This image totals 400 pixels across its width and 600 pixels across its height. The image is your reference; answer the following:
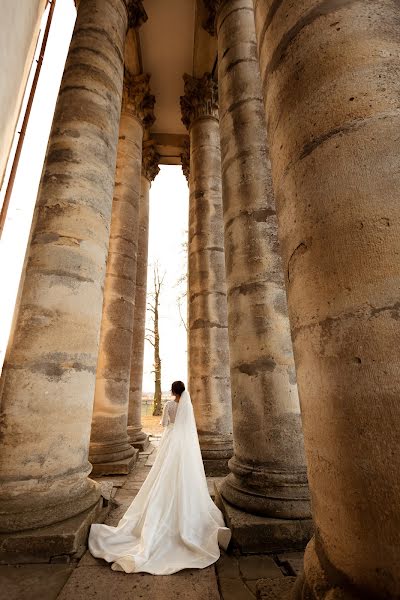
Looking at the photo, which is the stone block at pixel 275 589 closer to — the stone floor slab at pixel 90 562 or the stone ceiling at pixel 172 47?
the stone floor slab at pixel 90 562

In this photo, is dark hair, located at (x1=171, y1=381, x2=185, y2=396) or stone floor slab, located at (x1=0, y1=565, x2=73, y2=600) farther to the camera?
dark hair, located at (x1=171, y1=381, x2=185, y2=396)

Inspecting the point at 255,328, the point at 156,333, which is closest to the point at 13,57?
the point at 255,328

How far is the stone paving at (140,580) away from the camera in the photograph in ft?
9.35

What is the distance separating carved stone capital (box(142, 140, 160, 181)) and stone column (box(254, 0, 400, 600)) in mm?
13042

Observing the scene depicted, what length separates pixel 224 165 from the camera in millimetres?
5871

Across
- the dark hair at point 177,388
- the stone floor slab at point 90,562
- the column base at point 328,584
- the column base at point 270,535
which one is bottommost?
the stone floor slab at point 90,562

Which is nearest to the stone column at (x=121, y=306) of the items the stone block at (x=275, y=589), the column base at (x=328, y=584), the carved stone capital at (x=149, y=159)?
the carved stone capital at (x=149, y=159)

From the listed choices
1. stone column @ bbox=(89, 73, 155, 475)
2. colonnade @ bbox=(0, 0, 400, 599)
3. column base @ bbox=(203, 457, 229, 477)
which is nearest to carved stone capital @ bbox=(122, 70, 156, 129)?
stone column @ bbox=(89, 73, 155, 475)

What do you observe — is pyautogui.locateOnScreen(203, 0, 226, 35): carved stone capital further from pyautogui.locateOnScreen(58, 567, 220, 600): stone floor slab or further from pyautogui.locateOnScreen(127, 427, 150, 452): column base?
pyautogui.locateOnScreen(127, 427, 150, 452): column base

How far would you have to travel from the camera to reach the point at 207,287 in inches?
369

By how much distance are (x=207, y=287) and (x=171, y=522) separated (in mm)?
6315

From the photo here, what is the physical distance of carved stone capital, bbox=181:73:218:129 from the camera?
11.6 metres

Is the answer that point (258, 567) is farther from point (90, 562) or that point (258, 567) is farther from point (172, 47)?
point (172, 47)

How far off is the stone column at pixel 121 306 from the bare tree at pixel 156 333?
13.7m
